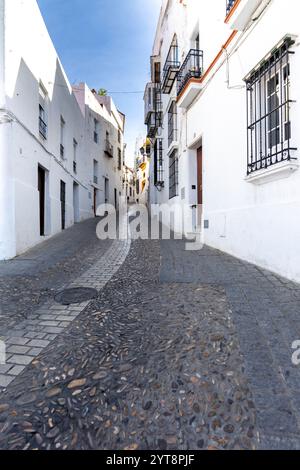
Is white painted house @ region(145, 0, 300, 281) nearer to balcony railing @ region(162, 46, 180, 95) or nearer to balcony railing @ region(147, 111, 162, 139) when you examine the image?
balcony railing @ region(162, 46, 180, 95)

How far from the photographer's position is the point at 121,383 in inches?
75.9

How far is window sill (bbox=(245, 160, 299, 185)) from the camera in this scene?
3.66m

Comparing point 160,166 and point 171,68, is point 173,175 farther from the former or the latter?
point 171,68

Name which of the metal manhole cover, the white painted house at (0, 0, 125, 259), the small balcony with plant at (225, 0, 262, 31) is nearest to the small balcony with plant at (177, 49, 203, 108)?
the small balcony with plant at (225, 0, 262, 31)

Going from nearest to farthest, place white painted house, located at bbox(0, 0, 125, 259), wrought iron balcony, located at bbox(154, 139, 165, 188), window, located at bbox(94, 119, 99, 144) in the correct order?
white painted house, located at bbox(0, 0, 125, 259), wrought iron balcony, located at bbox(154, 139, 165, 188), window, located at bbox(94, 119, 99, 144)

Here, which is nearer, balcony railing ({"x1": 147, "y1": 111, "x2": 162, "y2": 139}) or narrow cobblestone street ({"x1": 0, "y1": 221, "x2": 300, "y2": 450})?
narrow cobblestone street ({"x1": 0, "y1": 221, "x2": 300, "y2": 450})

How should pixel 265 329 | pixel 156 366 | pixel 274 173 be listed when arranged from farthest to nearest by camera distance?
pixel 274 173
pixel 265 329
pixel 156 366

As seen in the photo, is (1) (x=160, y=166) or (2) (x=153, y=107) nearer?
(1) (x=160, y=166)

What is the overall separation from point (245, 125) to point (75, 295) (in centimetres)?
405

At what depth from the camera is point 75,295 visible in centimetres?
385

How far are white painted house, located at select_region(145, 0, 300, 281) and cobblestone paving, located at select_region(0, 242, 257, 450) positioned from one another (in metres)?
1.97

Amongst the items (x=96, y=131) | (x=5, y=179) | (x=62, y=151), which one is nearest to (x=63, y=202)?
(x=62, y=151)

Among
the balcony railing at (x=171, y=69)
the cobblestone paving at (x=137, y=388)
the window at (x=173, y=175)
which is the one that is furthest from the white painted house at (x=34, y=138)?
the cobblestone paving at (x=137, y=388)

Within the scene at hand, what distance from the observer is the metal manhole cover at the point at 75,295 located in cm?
364
